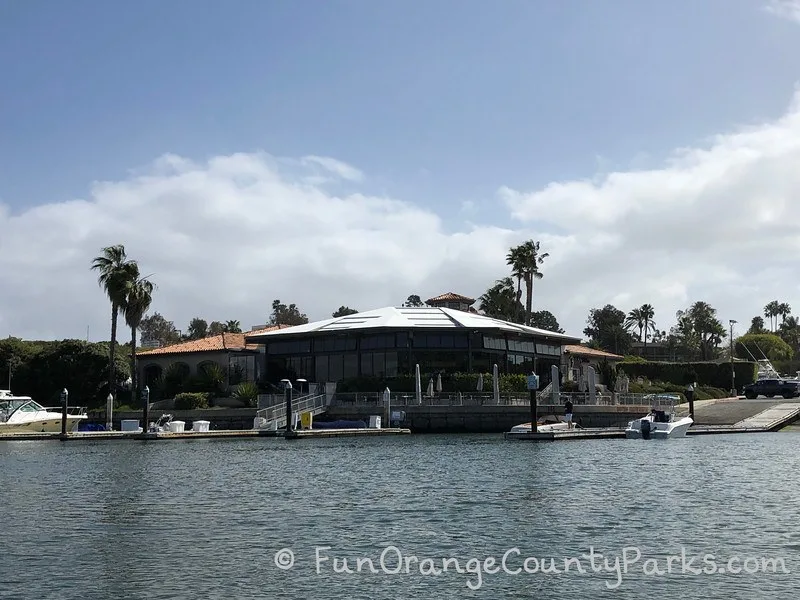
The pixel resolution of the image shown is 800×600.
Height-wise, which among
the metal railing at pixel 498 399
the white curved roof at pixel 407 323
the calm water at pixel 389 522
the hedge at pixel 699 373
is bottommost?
the calm water at pixel 389 522

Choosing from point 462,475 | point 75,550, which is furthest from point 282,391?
point 75,550

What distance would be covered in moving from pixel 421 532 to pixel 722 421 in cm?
4373

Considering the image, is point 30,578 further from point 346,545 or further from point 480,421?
point 480,421

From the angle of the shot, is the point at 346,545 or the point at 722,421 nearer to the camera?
the point at 346,545

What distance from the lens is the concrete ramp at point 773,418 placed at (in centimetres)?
5628

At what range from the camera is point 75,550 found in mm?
19625

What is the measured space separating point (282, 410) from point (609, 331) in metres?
108

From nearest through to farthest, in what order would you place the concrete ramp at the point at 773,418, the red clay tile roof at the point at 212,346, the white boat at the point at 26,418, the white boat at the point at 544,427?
the white boat at the point at 544,427, the white boat at the point at 26,418, the concrete ramp at the point at 773,418, the red clay tile roof at the point at 212,346

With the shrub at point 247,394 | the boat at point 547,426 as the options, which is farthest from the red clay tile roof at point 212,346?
the boat at point 547,426

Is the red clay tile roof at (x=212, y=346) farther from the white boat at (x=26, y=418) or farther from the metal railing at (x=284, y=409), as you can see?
the white boat at (x=26, y=418)

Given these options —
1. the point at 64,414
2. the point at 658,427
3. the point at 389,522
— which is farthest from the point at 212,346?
the point at 389,522

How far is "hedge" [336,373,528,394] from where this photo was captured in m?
67.2

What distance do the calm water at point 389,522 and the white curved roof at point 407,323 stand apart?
28516 mm

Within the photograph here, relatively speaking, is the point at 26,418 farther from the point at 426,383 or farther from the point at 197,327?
the point at 197,327
